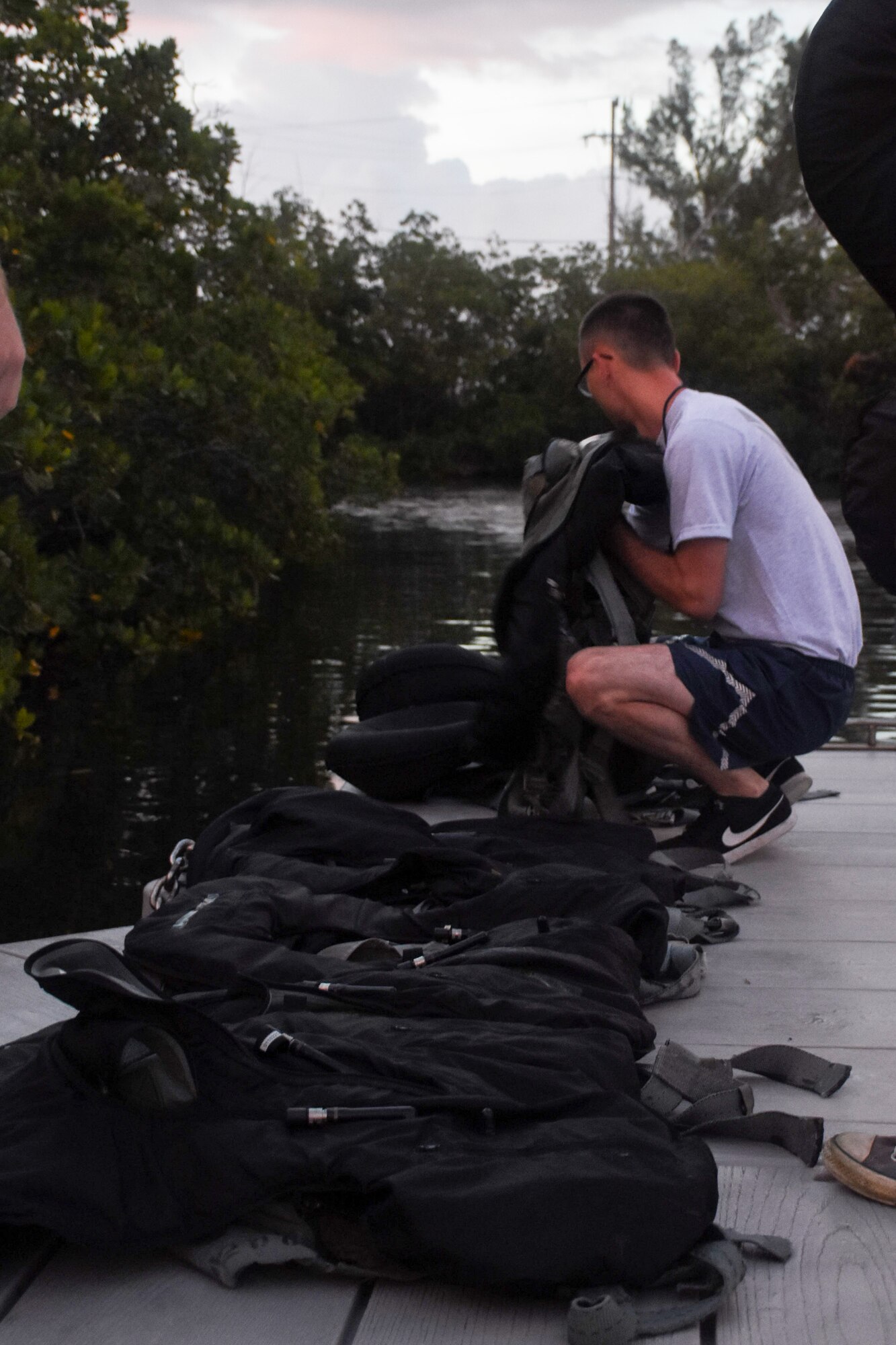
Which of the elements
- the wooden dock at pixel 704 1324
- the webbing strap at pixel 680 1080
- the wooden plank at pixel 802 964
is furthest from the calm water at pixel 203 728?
the webbing strap at pixel 680 1080

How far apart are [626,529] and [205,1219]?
7.94ft

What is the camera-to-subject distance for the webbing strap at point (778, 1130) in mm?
1935

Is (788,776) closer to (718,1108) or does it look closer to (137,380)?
(718,1108)

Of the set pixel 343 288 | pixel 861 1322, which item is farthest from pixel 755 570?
pixel 343 288

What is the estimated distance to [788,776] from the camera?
12.8 feet

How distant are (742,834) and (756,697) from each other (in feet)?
1.09

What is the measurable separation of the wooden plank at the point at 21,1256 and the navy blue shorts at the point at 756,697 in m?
2.23

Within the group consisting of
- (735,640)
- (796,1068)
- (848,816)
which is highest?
(735,640)

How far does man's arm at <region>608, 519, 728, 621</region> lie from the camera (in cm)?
353

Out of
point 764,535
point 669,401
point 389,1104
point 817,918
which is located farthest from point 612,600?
point 389,1104

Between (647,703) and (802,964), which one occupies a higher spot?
(647,703)

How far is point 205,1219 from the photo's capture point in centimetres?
169

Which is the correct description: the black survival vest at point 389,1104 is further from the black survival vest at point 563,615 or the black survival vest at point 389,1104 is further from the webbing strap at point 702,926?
the black survival vest at point 563,615

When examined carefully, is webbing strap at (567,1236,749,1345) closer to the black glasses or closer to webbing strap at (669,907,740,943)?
webbing strap at (669,907,740,943)
